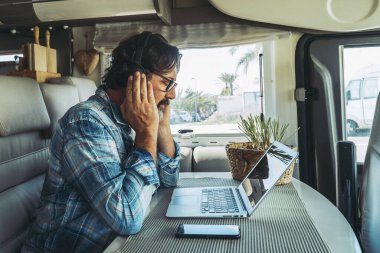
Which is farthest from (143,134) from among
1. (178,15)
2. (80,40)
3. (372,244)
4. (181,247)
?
(80,40)

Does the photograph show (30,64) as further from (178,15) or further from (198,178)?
(198,178)

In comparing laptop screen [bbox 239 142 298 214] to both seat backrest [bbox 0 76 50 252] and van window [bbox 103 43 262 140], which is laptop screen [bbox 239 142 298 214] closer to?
seat backrest [bbox 0 76 50 252]

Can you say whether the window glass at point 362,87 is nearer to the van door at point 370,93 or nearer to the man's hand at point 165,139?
the van door at point 370,93

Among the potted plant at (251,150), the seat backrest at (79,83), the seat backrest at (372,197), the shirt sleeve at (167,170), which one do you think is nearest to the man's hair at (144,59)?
the shirt sleeve at (167,170)

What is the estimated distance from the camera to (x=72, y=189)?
0.96 meters

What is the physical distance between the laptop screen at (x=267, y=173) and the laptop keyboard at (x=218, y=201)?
47 millimetres

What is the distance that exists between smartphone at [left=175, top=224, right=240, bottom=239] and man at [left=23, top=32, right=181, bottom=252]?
0.39 feet

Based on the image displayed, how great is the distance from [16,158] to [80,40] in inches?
54.4

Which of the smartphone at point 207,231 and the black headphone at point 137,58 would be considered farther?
the black headphone at point 137,58

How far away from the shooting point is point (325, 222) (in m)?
0.94

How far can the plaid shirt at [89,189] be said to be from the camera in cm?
87

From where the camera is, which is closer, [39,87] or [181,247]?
[181,247]

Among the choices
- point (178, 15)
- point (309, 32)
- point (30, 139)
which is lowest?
point (30, 139)

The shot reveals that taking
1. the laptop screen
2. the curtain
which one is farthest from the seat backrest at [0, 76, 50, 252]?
the curtain
